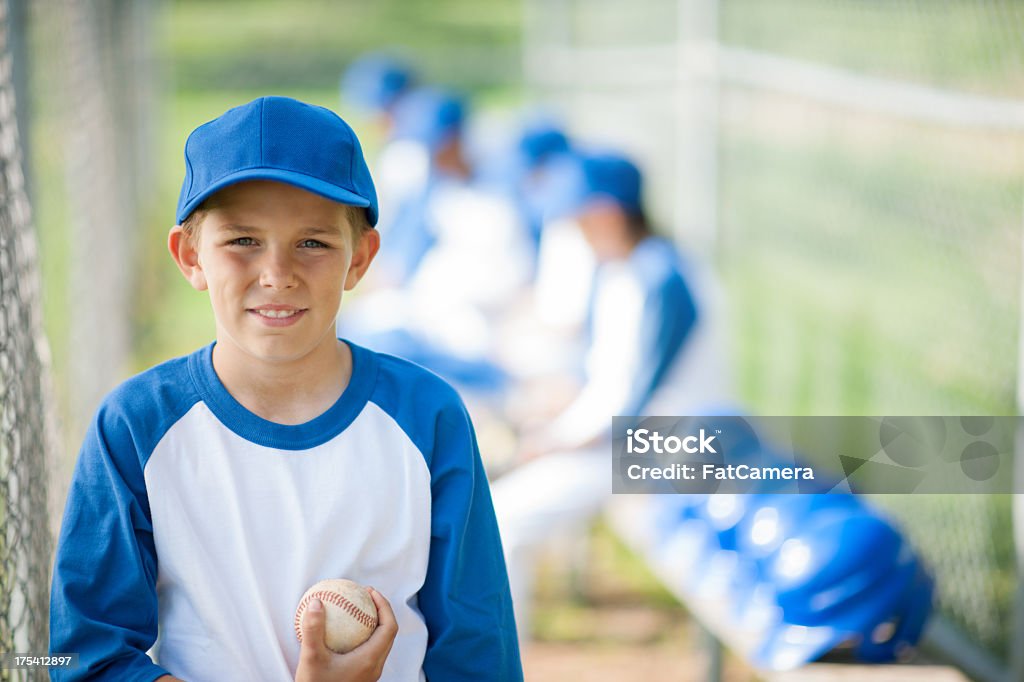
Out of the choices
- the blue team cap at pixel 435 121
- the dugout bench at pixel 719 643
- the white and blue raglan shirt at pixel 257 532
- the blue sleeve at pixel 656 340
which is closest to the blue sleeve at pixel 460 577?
the white and blue raglan shirt at pixel 257 532

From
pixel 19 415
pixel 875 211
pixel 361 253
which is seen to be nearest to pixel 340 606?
pixel 361 253

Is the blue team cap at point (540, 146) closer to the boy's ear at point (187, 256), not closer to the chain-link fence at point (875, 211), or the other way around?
the chain-link fence at point (875, 211)

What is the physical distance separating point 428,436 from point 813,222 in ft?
13.9

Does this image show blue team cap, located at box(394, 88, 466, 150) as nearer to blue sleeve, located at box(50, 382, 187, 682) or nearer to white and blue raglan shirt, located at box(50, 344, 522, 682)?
white and blue raglan shirt, located at box(50, 344, 522, 682)

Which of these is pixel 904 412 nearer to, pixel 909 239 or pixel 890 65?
pixel 909 239

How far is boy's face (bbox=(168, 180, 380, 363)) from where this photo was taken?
1869 millimetres

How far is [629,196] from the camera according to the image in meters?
4.56

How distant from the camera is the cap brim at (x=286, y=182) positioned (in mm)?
1784

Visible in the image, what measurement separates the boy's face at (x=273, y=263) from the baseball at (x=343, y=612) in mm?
379

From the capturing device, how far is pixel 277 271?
1.86 m

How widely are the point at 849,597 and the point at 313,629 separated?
1.70 metres

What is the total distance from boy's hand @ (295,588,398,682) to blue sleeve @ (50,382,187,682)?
9.5 inches

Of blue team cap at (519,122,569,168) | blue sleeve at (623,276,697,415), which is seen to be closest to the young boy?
blue sleeve at (623,276,697,415)

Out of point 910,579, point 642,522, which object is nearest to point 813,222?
point 642,522
